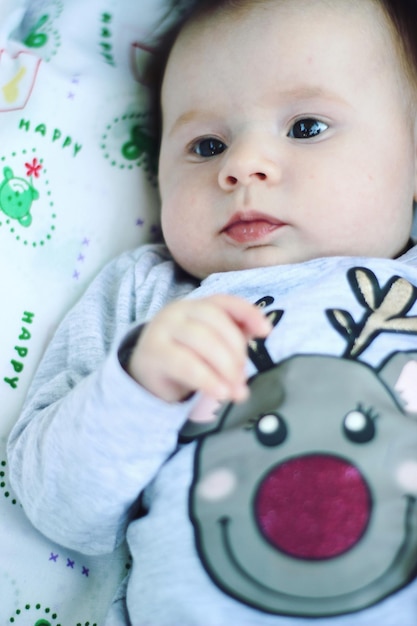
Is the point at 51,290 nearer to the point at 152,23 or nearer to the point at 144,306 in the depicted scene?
the point at 144,306

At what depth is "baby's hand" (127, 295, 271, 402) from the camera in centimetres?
64

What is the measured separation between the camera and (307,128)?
0.98m

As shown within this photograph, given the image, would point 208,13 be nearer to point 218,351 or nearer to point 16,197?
point 16,197

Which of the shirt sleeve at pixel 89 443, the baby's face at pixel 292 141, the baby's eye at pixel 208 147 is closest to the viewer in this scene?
the shirt sleeve at pixel 89 443

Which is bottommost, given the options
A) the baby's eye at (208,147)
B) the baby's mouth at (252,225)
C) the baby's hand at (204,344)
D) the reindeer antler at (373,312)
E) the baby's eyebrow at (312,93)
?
the reindeer antler at (373,312)

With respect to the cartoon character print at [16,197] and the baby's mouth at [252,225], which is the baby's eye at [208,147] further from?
the cartoon character print at [16,197]

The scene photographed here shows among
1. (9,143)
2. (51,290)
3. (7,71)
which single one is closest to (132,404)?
(51,290)

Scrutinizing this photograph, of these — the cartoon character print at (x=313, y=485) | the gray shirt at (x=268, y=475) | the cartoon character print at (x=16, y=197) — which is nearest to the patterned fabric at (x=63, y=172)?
→ the cartoon character print at (x=16, y=197)

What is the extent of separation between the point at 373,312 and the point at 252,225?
187 millimetres

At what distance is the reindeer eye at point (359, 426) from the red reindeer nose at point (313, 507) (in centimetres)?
3

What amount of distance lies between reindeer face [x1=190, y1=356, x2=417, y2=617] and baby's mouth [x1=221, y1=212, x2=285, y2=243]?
196mm

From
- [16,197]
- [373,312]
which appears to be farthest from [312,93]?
[16,197]

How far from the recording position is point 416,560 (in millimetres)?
720

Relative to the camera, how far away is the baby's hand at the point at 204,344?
2.09 feet
